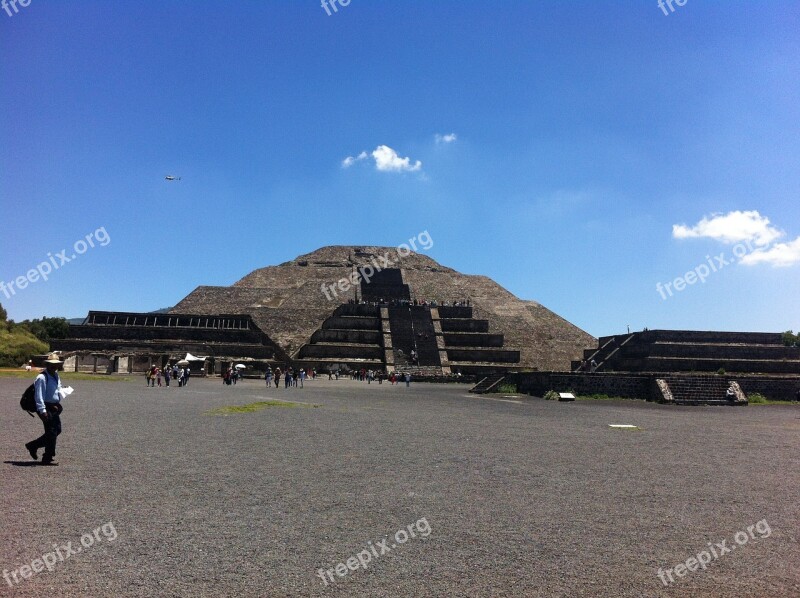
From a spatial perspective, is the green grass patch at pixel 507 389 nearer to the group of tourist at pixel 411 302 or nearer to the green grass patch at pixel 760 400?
the green grass patch at pixel 760 400

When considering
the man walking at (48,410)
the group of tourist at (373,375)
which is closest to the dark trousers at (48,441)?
the man walking at (48,410)

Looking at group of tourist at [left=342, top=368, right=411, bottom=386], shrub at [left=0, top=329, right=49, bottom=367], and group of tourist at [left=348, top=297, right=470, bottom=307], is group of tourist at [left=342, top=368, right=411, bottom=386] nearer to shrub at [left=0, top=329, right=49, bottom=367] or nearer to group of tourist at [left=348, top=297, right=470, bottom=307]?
group of tourist at [left=348, top=297, right=470, bottom=307]

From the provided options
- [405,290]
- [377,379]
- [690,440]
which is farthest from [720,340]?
[405,290]

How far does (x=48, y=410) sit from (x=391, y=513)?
584cm

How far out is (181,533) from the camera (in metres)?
5.77

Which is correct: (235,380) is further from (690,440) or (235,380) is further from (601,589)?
(601,589)

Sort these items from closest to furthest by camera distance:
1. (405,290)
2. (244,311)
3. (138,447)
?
(138,447), (244,311), (405,290)

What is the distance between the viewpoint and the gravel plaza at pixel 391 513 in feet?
15.8

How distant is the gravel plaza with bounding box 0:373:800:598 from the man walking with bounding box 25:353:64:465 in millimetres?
281

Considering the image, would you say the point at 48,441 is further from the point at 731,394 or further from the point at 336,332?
the point at 336,332

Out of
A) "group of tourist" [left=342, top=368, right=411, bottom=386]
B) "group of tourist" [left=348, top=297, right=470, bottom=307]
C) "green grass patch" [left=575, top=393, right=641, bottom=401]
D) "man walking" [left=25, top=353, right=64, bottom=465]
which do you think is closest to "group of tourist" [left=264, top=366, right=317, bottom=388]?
"group of tourist" [left=342, top=368, right=411, bottom=386]

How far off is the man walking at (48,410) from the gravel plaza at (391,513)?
281 mm

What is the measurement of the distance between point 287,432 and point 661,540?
925 cm

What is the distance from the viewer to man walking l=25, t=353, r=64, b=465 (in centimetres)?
899
